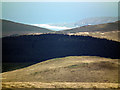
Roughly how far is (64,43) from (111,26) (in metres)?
11.8

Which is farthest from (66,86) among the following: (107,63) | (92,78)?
(107,63)

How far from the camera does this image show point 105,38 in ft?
60.1

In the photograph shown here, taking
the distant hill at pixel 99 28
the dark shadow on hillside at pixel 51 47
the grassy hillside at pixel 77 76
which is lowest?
the grassy hillside at pixel 77 76

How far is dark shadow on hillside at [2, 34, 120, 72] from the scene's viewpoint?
56.6 ft

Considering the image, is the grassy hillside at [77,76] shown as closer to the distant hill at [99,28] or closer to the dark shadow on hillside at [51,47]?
the dark shadow on hillside at [51,47]

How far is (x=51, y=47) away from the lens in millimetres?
20531

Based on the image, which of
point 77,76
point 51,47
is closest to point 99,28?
point 51,47

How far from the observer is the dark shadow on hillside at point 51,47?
56.6 feet

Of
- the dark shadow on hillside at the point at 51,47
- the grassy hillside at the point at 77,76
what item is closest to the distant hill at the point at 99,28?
the dark shadow on hillside at the point at 51,47

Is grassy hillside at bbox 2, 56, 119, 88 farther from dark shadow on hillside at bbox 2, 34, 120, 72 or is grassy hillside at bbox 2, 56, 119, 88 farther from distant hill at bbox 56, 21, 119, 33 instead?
distant hill at bbox 56, 21, 119, 33

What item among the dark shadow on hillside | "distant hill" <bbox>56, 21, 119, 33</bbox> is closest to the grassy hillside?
the dark shadow on hillside

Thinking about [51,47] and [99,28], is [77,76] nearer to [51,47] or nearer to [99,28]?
[51,47]

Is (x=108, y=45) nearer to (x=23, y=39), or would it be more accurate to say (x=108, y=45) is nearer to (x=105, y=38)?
(x=105, y=38)

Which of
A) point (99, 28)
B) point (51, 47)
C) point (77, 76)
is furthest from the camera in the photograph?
point (99, 28)
